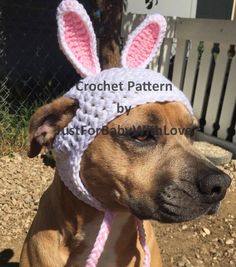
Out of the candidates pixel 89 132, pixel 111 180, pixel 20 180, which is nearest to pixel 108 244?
pixel 111 180

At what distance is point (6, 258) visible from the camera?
3.45 m

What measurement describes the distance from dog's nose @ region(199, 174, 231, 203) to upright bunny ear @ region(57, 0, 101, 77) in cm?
86

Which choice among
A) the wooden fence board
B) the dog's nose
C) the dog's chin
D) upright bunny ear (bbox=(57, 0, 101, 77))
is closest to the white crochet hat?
upright bunny ear (bbox=(57, 0, 101, 77))

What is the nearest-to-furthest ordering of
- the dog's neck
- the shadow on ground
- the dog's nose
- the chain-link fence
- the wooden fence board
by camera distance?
the dog's nose < the dog's neck < the shadow on ground < the wooden fence board < the chain-link fence

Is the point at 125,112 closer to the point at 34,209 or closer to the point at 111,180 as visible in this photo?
the point at 111,180

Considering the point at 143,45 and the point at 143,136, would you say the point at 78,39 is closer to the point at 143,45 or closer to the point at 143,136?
the point at 143,45

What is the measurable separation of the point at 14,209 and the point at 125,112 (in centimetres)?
211

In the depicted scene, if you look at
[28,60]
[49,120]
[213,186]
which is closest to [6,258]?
[49,120]

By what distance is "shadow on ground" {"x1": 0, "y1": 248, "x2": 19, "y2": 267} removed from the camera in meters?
3.39

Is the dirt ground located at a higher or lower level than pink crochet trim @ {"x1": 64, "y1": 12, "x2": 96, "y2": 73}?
lower

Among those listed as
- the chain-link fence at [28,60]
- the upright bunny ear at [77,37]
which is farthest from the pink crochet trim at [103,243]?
the chain-link fence at [28,60]

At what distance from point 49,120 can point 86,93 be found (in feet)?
0.83

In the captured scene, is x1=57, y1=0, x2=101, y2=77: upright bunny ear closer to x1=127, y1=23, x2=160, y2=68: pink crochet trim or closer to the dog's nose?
x1=127, y1=23, x2=160, y2=68: pink crochet trim

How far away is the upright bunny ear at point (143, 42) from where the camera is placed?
2561mm
